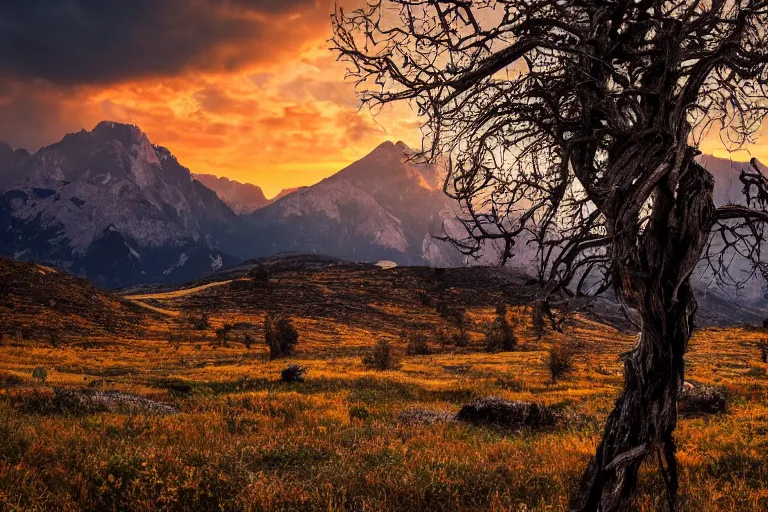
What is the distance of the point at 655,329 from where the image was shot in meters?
3.93

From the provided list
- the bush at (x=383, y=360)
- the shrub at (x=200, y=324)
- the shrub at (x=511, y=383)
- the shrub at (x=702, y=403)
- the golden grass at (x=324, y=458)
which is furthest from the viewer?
the shrub at (x=200, y=324)

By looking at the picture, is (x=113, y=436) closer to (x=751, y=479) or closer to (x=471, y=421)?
(x=471, y=421)

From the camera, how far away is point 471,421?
41.9 ft

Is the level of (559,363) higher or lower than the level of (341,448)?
lower

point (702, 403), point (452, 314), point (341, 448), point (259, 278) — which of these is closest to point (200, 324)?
point (452, 314)

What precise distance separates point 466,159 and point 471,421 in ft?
30.4

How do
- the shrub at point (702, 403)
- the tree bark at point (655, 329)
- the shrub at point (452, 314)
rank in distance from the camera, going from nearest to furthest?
the tree bark at point (655, 329) → the shrub at point (702, 403) → the shrub at point (452, 314)

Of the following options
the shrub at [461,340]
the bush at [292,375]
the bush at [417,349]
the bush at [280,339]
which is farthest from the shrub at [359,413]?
the shrub at [461,340]

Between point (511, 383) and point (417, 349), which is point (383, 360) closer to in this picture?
point (511, 383)

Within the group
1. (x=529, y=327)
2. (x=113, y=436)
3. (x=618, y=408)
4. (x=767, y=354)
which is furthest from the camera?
(x=529, y=327)

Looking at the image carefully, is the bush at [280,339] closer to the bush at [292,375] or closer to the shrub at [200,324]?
the bush at [292,375]

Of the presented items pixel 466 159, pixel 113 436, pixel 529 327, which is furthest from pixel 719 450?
pixel 529 327

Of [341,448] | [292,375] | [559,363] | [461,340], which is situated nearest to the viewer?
[341,448]

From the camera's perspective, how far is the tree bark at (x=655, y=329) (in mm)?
3926
